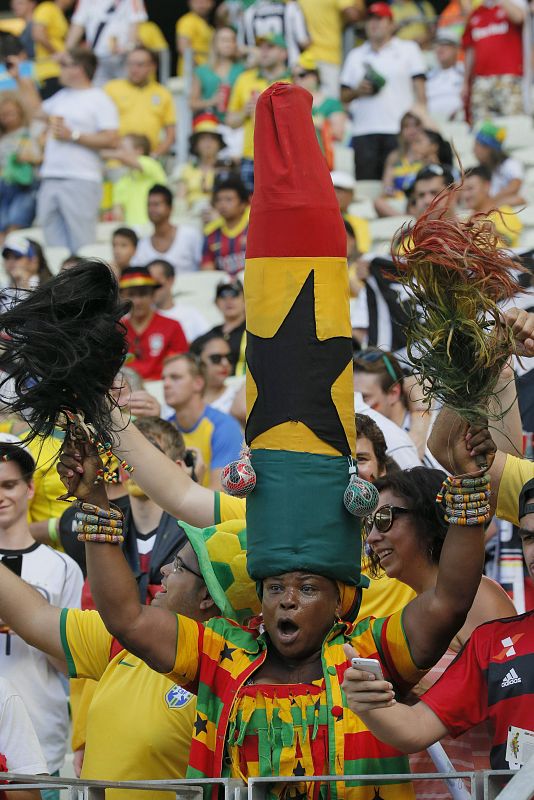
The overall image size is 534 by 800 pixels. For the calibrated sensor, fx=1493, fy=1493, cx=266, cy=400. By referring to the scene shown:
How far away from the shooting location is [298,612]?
10.8 ft

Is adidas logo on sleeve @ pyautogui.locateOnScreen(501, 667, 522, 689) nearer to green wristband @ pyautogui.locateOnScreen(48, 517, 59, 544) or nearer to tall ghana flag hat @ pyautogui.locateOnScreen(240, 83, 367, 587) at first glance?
tall ghana flag hat @ pyautogui.locateOnScreen(240, 83, 367, 587)

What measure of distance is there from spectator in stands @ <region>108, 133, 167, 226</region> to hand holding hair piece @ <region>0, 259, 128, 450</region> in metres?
8.30

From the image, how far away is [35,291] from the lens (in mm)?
3412

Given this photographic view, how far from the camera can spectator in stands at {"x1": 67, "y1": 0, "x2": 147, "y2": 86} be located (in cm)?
1335

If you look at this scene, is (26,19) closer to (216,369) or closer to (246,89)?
(246,89)

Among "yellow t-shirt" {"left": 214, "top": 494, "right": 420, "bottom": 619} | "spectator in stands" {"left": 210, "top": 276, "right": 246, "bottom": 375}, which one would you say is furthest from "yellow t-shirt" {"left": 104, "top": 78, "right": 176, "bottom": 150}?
"yellow t-shirt" {"left": 214, "top": 494, "right": 420, "bottom": 619}

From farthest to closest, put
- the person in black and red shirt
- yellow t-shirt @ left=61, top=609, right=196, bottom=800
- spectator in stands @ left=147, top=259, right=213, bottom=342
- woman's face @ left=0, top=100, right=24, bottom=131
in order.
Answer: woman's face @ left=0, top=100, right=24, bottom=131 → spectator in stands @ left=147, top=259, right=213, bottom=342 → yellow t-shirt @ left=61, top=609, right=196, bottom=800 → the person in black and red shirt

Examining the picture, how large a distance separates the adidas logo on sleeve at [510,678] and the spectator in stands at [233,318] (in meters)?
4.99

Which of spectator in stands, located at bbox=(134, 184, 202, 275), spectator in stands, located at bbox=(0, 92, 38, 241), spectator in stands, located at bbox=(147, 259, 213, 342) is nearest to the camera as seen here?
spectator in stands, located at bbox=(147, 259, 213, 342)

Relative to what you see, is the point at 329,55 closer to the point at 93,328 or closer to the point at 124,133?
the point at 124,133

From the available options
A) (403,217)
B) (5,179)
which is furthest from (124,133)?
(403,217)

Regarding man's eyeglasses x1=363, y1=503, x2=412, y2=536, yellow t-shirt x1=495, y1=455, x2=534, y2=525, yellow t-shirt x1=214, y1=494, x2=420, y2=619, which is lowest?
yellow t-shirt x1=214, y1=494, x2=420, y2=619

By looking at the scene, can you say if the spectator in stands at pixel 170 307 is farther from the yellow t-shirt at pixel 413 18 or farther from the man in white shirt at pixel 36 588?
the yellow t-shirt at pixel 413 18

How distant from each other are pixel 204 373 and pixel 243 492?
359 cm
